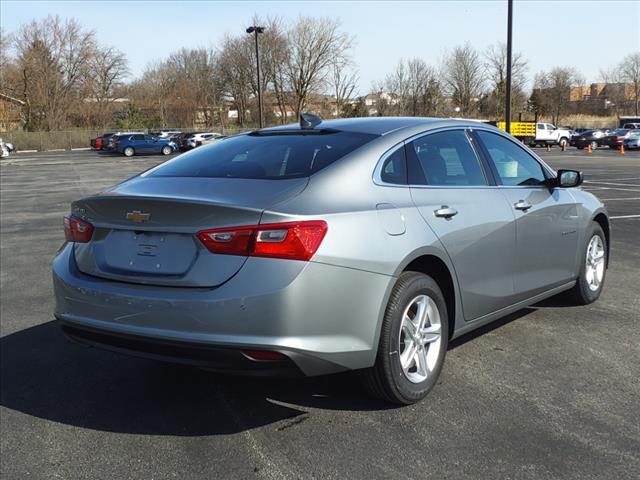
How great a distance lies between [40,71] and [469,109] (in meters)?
46.2

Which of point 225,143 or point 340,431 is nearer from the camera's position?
point 340,431

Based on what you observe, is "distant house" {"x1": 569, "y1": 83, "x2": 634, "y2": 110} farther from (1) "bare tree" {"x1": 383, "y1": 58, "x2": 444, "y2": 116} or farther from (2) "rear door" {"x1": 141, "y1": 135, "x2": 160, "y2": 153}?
(2) "rear door" {"x1": 141, "y1": 135, "x2": 160, "y2": 153}

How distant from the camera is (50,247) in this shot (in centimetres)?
933

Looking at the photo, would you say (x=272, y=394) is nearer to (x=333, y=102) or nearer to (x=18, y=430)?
(x=18, y=430)

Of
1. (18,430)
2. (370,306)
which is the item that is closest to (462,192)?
(370,306)

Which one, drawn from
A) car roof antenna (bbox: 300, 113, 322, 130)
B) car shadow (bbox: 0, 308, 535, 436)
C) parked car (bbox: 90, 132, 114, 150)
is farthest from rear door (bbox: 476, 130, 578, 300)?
parked car (bbox: 90, 132, 114, 150)

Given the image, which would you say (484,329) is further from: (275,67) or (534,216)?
(275,67)

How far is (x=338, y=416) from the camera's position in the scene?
11.3ft

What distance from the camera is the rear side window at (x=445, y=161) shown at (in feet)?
12.6

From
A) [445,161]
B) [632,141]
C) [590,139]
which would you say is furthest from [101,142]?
[445,161]

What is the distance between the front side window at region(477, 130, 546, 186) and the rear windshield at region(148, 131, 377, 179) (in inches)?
47.1

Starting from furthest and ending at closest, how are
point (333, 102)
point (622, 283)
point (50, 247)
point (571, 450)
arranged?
point (333, 102)
point (50, 247)
point (622, 283)
point (571, 450)

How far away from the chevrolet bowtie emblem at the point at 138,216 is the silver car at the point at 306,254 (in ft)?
0.03

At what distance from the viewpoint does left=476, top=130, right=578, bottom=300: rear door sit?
4449 mm
